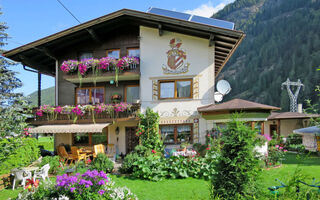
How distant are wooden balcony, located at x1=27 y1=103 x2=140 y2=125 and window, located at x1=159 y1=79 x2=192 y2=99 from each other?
2075 mm

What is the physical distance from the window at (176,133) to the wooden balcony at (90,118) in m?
2.24

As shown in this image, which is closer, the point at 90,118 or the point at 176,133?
the point at 90,118

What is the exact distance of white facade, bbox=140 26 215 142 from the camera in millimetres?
15086

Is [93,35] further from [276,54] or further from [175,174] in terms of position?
[276,54]

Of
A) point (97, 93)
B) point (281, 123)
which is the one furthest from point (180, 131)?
point (281, 123)

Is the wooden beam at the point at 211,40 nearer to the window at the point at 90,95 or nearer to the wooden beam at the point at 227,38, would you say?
the wooden beam at the point at 227,38

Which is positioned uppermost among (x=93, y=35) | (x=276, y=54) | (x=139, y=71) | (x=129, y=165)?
(x=276, y=54)

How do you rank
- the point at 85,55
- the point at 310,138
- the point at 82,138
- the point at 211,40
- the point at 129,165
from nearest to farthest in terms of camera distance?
the point at 129,165 → the point at 211,40 → the point at 82,138 → the point at 85,55 → the point at 310,138

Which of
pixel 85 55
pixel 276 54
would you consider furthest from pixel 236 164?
pixel 276 54

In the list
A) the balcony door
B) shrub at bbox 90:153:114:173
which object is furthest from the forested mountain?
shrub at bbox 90:153:114:173

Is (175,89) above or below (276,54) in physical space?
below

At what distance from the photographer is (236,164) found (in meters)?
5.21

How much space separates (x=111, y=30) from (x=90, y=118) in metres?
6.68

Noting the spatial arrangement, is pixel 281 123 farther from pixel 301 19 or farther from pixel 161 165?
pixel 301 19
